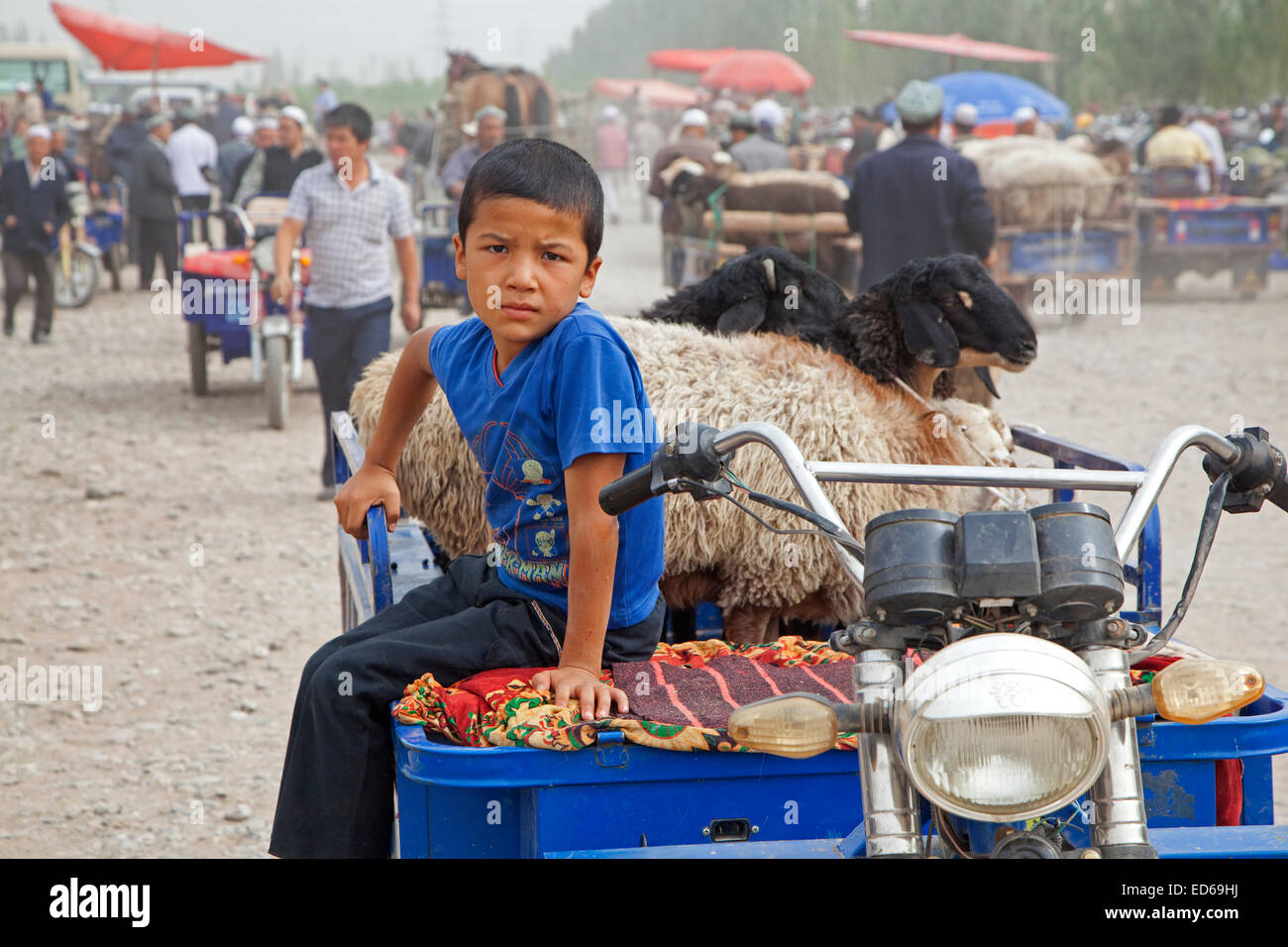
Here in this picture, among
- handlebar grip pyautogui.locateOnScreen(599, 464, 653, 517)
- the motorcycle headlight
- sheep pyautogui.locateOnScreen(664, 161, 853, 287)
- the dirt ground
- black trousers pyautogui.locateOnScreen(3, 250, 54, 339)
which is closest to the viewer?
the motorcycle headlight

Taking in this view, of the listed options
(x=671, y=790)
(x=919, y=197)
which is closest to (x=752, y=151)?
(x=919, y=197)

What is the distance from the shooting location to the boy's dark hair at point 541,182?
2201 mm

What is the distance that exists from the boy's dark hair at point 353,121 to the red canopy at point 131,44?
703 inches

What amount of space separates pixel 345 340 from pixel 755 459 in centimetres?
414

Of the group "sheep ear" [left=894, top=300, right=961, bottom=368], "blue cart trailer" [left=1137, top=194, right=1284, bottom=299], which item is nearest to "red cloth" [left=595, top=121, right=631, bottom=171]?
"blue cart trailer" [left=1137, top=194, right=1284, bottom=299]

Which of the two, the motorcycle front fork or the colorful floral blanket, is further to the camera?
the colorful floral blanket

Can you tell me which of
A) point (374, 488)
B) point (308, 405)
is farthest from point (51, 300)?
point (374, 488)

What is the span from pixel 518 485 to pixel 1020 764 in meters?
1.20

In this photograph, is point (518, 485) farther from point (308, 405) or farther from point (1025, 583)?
point (308, 405)

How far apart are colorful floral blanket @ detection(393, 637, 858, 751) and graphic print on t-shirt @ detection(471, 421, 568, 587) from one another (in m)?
0.20

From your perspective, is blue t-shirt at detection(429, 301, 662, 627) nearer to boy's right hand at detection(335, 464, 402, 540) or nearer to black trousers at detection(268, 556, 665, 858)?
black trousers at detection(268, 556, 665, 858)

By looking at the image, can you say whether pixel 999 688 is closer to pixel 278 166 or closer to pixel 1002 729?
pixel 1002 729

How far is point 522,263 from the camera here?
7.32ft

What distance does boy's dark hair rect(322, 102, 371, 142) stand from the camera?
22.6ft
